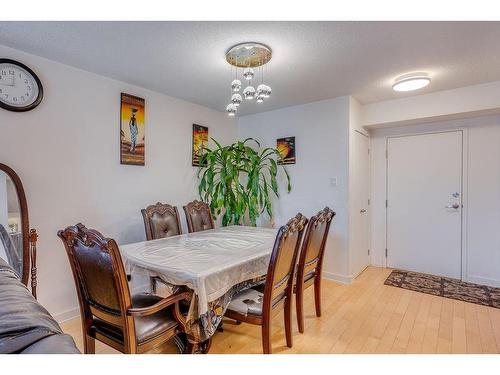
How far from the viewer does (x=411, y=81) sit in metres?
2.62

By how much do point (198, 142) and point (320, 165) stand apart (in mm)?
1625

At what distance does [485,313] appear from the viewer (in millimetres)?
2457

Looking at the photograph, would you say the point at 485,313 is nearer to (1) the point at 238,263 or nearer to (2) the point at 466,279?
(2) the point at 466,279

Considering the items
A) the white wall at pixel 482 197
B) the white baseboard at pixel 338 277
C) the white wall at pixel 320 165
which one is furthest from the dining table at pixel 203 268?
the white wall at pixel 482 197

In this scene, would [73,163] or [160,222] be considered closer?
[73,163]

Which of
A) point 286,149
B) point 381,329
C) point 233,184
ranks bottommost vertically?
point 381,329

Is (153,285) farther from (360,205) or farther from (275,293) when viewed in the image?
(360,205)

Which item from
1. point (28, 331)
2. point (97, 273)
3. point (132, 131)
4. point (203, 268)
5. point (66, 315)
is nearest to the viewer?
point (28, 331)

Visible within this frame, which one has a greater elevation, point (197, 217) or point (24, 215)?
point (24, 215)

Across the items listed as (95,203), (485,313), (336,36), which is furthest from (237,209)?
(485,313)

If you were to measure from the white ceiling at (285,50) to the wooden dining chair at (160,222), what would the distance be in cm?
131

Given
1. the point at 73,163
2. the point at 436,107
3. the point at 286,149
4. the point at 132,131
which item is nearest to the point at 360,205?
the point at 286,149

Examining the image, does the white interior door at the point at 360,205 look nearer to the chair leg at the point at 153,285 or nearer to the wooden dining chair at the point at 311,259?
the wooden dining chair at the point at 311,259
